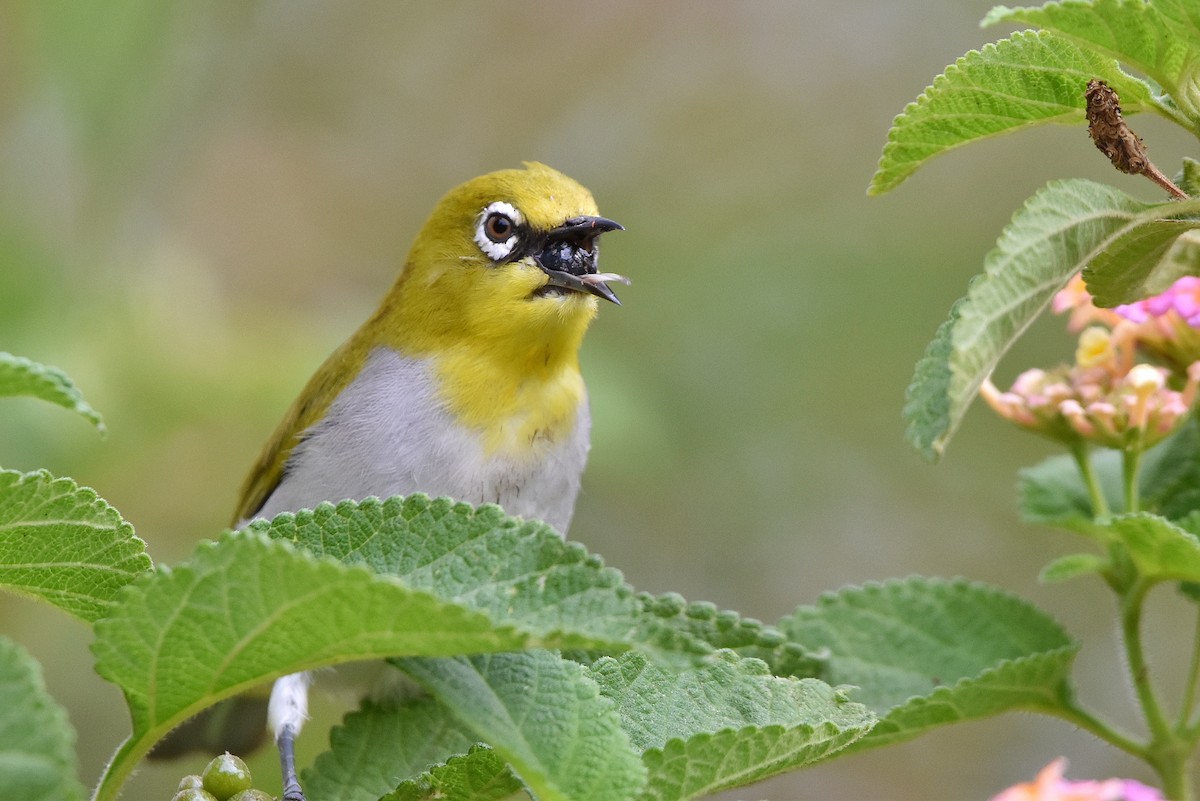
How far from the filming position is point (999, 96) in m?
1.84

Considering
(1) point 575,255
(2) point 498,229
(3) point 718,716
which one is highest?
(2) point 498,229

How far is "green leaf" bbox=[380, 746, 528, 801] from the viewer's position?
176cm

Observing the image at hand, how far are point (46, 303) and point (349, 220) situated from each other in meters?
2.78

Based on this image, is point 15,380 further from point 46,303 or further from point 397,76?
point 397,76

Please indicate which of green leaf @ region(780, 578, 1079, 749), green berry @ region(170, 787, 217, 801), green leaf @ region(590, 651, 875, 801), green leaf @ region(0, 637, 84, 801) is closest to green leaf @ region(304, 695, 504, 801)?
green berry @ region(170, 787, 217, 801)

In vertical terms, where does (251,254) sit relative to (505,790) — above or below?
above

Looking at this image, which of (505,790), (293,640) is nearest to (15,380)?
(293,640)

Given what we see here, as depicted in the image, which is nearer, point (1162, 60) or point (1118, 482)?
point (1162, 60)

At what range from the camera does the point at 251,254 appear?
716cm

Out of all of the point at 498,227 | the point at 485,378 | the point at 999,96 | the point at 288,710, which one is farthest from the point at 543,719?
the point at 498,227

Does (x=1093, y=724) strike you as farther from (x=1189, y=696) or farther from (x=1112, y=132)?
(x=1112, y=132)

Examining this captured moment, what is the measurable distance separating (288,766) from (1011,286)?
1.78 meters

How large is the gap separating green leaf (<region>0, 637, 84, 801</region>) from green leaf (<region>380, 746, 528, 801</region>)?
60 centimetres

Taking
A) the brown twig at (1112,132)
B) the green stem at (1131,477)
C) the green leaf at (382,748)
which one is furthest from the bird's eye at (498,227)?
the brown twig at (1112,132)
